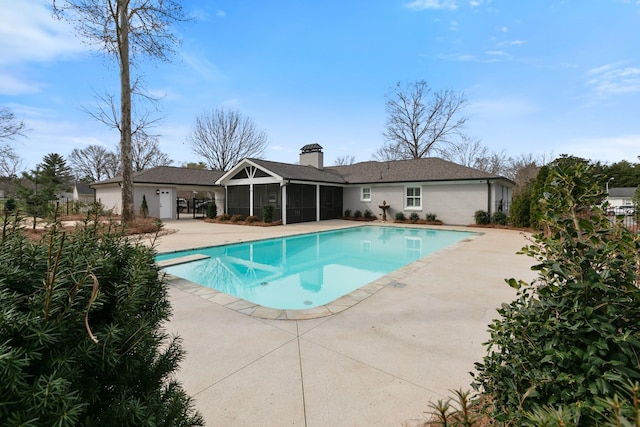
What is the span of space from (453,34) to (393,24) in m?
2.91

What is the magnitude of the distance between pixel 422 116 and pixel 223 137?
22.0 meters

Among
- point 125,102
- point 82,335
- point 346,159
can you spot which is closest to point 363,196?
point 125,102

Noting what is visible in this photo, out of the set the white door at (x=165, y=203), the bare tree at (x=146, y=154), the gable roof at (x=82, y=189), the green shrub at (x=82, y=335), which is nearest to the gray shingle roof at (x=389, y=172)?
the white door at (x=165, y=203)

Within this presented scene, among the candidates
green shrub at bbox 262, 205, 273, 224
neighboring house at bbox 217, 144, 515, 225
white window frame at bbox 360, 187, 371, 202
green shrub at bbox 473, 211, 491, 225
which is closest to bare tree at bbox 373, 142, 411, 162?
neighboring house at bbox 217, 144, 515, 225

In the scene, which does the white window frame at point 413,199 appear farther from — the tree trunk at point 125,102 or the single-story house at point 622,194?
the single-story house at point 622,194

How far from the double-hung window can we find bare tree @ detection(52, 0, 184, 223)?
16.0m

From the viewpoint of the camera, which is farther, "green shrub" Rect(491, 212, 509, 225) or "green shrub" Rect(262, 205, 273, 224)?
"green shrub" Rect(262, 205, 273, 224)

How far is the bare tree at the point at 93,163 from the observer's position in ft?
130

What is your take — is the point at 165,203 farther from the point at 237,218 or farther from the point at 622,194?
the point at 622,194

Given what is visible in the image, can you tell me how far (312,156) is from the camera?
945 inches

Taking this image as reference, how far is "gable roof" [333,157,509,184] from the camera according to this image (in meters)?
17.5

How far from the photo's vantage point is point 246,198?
1912 cm

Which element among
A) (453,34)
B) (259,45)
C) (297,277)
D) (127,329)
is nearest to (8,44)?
(259,45)

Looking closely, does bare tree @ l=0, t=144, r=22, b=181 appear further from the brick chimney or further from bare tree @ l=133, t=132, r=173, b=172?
the brick chimney
